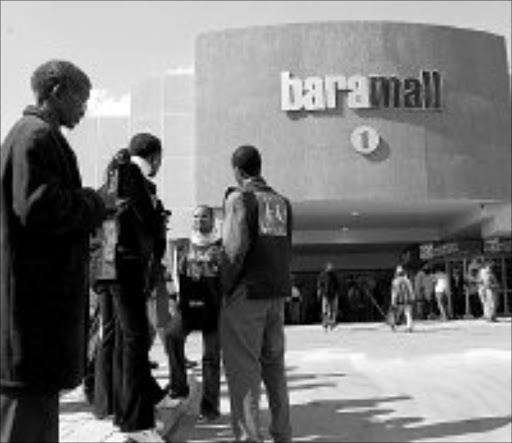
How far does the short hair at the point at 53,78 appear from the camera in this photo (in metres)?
2.90

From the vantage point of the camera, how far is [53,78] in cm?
290

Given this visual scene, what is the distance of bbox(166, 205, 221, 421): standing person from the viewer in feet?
20.3

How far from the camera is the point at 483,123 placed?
30000mm

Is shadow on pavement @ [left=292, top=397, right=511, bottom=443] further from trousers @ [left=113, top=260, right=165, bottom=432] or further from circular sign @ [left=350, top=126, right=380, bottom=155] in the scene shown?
circular sign @ [left=350, top=126, right=380, bottom=155]

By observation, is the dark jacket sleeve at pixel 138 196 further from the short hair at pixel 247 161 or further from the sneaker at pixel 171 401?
the sneaker at pixel 171 401

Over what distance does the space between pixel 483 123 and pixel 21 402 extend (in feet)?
95.0

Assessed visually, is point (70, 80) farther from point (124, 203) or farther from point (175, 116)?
point (175, 116)

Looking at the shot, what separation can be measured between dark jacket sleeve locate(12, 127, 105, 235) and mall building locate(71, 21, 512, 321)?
83.5ft

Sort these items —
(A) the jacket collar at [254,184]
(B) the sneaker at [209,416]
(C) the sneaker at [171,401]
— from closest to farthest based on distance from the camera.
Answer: (A) the jacket collar at [254,184], (C) the sneaker at [171,401], (B) the sneaker at [209,416]

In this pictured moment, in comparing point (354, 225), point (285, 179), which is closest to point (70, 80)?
point (285, 179)

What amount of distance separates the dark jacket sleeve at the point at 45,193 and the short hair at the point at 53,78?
0.21 meters

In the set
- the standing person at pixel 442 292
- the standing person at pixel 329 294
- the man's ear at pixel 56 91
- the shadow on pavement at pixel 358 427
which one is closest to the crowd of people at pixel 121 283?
the man's ear at pixel 56 91

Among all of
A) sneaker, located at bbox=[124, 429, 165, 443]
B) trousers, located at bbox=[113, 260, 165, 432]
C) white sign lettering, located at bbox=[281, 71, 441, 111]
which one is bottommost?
sneaker, located at bbox=[124, 429, 165, 443]

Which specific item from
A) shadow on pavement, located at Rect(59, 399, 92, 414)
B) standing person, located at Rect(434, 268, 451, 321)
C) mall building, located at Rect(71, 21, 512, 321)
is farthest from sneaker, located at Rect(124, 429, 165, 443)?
mall building, located at Rect(71, 21, 512, 321)
